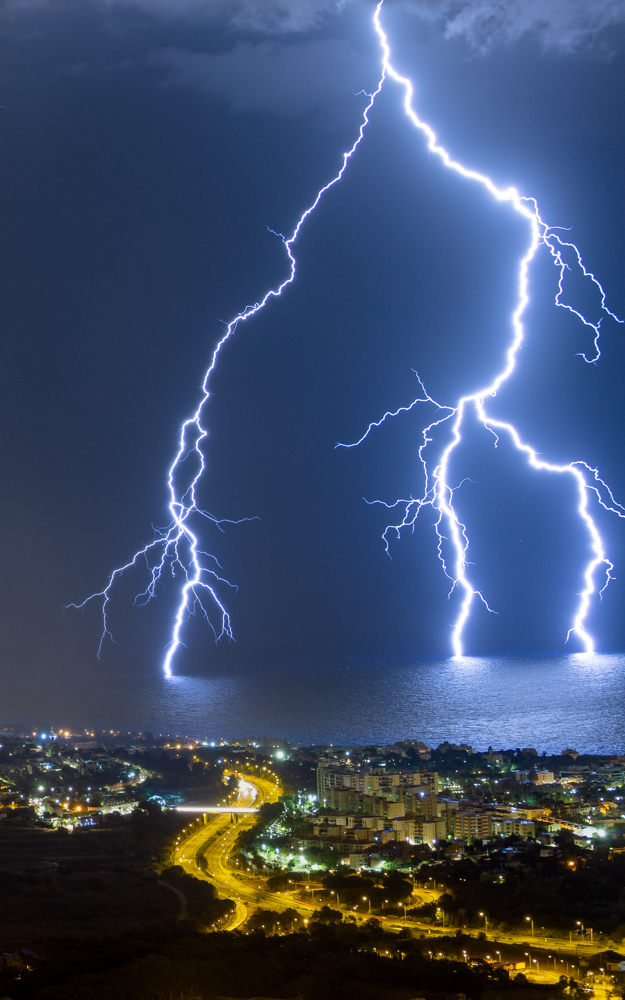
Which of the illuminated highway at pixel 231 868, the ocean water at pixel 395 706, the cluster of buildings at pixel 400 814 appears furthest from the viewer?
the ocean water at pixel 395 706

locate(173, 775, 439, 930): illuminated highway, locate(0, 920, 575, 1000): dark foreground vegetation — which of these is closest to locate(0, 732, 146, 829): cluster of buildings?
locate(173, 775, 439, 930): illuminated highway

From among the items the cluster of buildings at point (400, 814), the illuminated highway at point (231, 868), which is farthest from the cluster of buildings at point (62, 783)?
the cluster of buildings at point (400, 814)

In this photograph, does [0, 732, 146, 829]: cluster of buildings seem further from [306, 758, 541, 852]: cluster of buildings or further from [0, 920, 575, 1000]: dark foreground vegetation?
[0, 920, 575, 1000]: dark foreground vegetation

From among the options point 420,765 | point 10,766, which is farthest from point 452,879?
point 10,766

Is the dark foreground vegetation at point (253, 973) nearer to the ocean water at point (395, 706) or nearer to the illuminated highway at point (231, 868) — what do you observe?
the illuminated highway at point (231, 868)

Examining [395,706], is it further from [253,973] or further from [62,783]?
[253,973]

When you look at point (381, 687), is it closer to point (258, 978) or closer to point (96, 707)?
point (96, 707)

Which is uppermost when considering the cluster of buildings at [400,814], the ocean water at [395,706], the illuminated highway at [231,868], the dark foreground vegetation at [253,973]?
the ocean water at [395,706]
